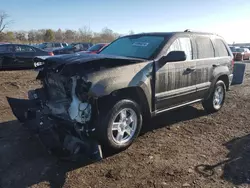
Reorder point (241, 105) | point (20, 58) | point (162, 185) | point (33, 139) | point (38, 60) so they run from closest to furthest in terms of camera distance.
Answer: point (162, 185) → point (38, 60) → point (33, 139) → point (241, 105) → point (20, 58)

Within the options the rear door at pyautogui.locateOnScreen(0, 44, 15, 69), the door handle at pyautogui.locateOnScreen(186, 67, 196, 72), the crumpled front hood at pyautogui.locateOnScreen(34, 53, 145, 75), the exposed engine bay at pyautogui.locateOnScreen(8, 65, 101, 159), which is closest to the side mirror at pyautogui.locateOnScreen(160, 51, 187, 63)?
the door handle at pyautogui.locateOnScreen(186, 67, 196, 72)

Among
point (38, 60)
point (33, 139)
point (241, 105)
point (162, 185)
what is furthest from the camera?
point (241, 105)

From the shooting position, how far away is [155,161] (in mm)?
3729

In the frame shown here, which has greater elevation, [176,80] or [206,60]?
[206,60]

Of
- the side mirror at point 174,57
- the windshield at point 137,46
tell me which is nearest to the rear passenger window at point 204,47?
the windshield at point 137,46

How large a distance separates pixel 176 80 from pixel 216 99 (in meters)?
2.04

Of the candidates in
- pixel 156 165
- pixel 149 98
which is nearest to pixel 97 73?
pixel 149 98

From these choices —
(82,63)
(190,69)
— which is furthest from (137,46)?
(82,63)

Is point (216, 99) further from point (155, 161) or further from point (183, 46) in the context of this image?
point (155, 161)

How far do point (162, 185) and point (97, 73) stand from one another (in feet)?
5.69

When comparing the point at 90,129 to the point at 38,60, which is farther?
the point at 38,60

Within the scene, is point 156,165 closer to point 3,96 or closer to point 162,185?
point 162,185

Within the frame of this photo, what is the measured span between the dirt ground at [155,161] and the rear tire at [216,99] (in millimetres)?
628

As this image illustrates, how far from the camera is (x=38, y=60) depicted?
4141 mm
